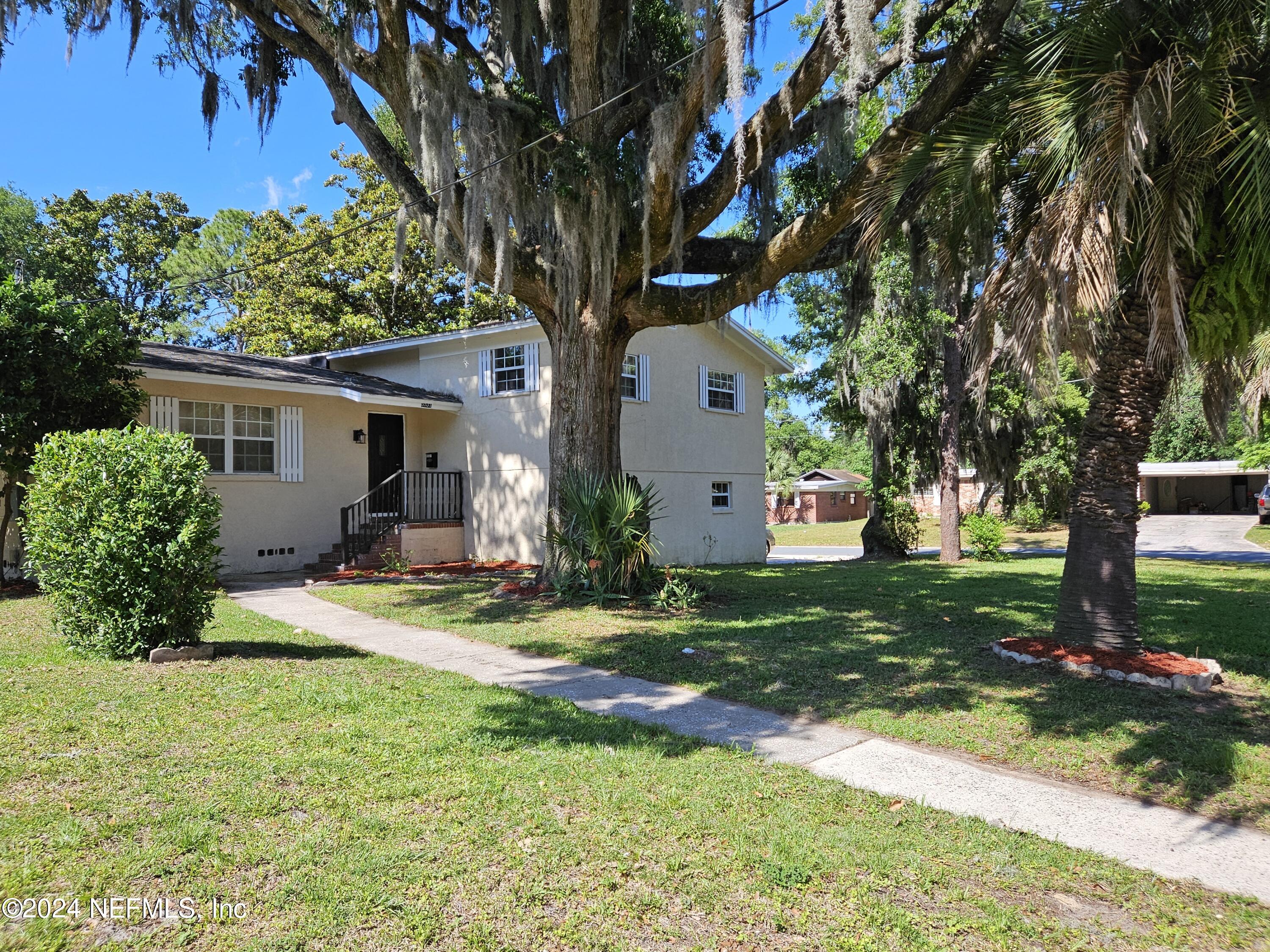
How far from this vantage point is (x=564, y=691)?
6.25m

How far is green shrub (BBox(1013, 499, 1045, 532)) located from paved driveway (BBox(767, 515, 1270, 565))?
7.50 ft

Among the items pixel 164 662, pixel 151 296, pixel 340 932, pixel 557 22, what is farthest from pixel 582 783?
pixel 151 296

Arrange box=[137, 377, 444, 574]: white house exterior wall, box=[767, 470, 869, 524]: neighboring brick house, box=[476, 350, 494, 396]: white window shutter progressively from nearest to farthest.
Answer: box=[137, 377, 444, 574]: white house exterior wall, box=[476, 350, 494, 396]: white window shutter, box=[767, 470, 869, 524]: neighboring brick house

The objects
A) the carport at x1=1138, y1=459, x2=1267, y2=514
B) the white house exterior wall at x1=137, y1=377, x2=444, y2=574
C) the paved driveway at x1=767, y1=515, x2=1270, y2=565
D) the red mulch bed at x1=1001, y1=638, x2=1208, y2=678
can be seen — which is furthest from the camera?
the carport at x1=1138, y1=459, x2=1267, y2=514

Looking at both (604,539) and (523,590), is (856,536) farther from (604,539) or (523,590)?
(604,539)

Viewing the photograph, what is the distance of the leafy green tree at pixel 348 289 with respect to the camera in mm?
26875

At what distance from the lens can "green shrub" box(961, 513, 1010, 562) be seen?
1977cm

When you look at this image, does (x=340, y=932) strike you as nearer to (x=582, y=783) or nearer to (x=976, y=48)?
(x=582, y=783)

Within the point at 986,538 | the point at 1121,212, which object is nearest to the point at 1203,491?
the point at 986,538

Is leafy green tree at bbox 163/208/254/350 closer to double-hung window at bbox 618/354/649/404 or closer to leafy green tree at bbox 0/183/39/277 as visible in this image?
leafy green tree at bbox 0/183/39/277

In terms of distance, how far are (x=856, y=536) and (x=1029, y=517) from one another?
8.69 meters

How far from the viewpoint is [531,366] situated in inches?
634

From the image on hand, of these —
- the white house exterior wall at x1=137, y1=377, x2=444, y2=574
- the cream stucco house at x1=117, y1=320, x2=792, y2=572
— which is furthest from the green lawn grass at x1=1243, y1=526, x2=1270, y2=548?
the white house exterior wall at x1=137, y1=377, x2=444, y2=574

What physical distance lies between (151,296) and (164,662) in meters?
31.5
